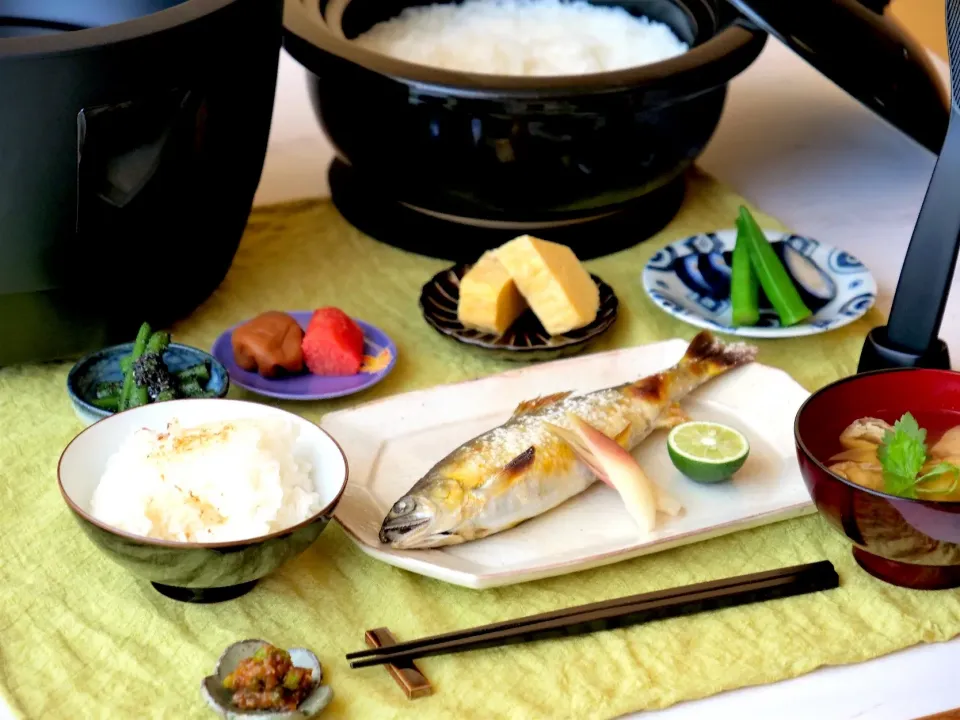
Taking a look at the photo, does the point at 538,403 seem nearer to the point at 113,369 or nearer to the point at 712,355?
the point at 712,355

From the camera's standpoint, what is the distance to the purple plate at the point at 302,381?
4.10ft

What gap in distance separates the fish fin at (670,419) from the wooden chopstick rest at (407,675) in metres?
0.35

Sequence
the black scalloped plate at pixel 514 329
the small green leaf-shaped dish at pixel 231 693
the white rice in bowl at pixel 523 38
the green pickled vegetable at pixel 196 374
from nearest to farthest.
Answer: the small green leaf-shaped dish at pixel 231 693 < the green pickled vegetable at pixel 196 374 < the black scalloped plate at pixel 514 329 < the white rice in bowl at pixel 523 38

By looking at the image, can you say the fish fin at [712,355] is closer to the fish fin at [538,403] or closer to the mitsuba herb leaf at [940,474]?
the fish fin at [538,403]

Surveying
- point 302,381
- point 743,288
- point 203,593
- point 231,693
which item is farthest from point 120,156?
point 743,288

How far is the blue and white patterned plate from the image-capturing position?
1358mm

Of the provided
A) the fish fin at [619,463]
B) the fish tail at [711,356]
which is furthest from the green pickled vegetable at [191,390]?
the fish tail at [711,356]

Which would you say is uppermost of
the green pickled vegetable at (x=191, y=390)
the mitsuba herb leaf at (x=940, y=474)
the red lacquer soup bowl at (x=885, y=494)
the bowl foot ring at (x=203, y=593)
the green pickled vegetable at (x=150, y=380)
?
the mitsuba herb leaf at (x=940, y=474)

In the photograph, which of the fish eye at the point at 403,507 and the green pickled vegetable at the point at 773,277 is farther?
the green pickled vegetable at the point at 773,277

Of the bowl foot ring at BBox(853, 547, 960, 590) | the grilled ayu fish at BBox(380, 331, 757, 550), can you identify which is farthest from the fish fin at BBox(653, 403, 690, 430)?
the bowl foot ring at BBox(853, 547, 960, 590)

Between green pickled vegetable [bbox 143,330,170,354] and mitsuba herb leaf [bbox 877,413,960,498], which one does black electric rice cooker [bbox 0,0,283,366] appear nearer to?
green pickled vegetable [bbox 143,330,170,354]

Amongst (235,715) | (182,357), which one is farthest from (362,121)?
(235,715)

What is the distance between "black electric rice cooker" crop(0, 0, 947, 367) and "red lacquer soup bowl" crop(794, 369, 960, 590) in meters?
0.43

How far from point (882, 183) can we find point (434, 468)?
3.11 feet
